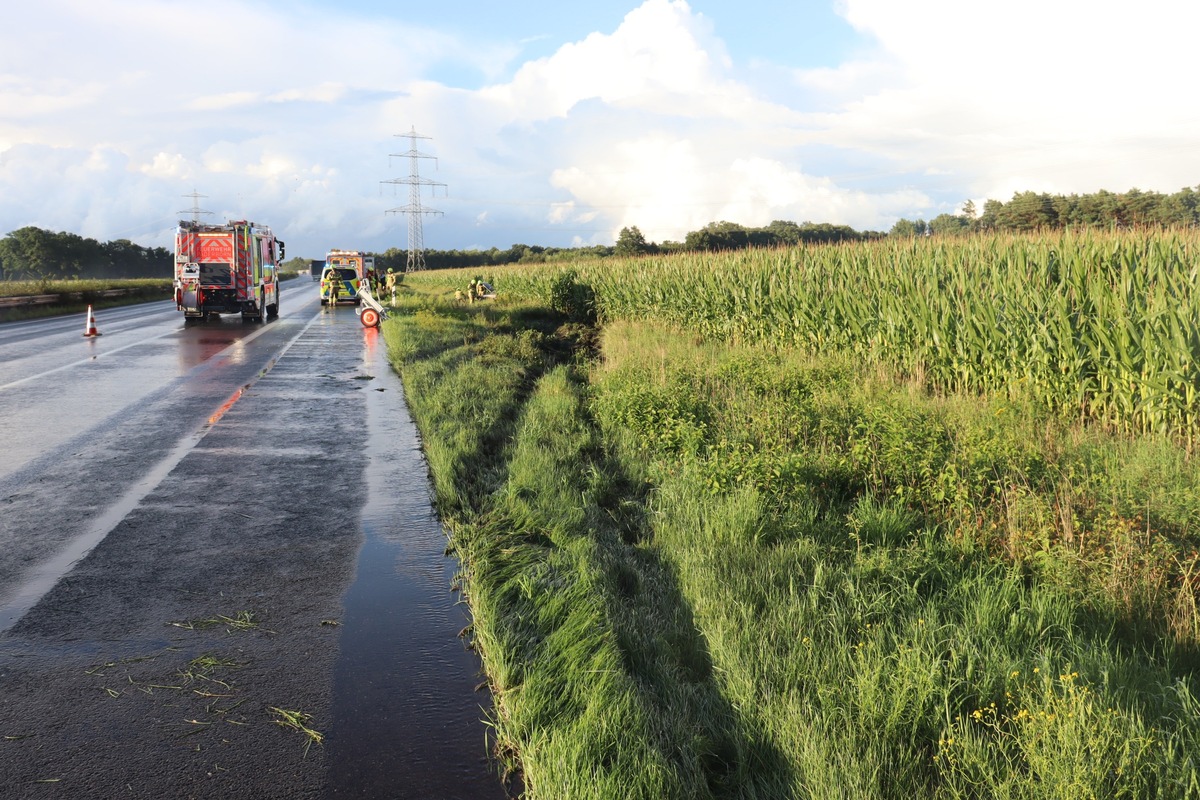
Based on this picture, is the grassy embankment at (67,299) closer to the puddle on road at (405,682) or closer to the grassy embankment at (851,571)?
the grassy embankment at (851,571)

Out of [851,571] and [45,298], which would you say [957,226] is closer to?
[851,571]

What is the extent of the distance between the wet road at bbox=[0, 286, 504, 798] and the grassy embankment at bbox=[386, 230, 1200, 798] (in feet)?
1.32

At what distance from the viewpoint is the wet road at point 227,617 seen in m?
3.37

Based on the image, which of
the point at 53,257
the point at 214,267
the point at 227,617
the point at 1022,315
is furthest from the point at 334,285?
the point at 53,257

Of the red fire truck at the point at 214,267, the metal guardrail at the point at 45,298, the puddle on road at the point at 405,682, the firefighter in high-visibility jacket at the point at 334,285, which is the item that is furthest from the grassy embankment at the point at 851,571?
the firefighter in high-visibility jacket at the point at 334,285

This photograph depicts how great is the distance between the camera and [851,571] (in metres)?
4.90

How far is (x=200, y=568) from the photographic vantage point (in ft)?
18.2

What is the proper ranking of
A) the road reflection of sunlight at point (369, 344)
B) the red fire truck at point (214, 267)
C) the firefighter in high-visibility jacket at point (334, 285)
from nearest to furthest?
the road reflection of sunlight at point (369, 344), the red fire truck at point (214, 267), the firefighter in high-visibility jacket at point (334, 285)

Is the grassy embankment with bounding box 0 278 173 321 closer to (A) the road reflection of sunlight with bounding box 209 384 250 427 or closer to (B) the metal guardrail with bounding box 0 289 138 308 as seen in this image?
(B) the metal guardrail with bounding box 0 289 138 308

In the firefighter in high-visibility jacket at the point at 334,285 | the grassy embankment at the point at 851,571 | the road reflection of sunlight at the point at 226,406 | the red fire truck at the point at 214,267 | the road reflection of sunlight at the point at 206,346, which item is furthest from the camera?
the firefighter in high-visibility jacket at the point at 334,285

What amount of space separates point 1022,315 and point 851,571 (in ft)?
22.4

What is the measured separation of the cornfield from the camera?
8677 mm

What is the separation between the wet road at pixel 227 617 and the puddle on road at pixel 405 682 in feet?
0.04

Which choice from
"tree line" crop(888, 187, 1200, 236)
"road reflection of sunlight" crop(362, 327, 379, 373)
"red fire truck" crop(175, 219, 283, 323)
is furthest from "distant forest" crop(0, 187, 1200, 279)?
"red fire truck" crop(175, 219, 283, 323)
